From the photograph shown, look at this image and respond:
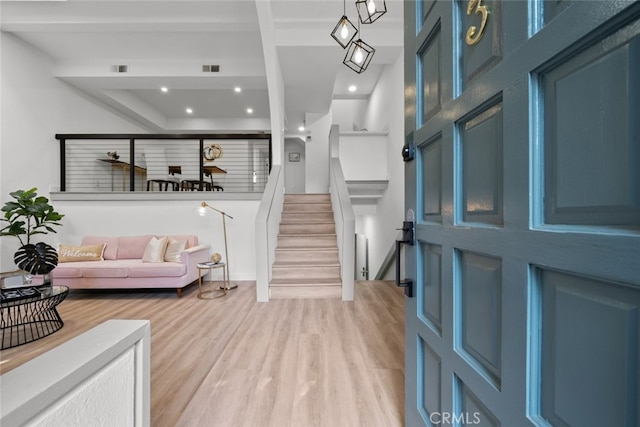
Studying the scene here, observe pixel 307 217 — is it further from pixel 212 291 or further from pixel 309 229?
pixel 212 291

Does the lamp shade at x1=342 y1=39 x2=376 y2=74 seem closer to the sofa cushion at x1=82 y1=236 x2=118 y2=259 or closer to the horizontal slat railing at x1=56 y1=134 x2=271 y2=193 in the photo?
the horizontal slat railing at x1=56 y1=134 x2=271 y2=193

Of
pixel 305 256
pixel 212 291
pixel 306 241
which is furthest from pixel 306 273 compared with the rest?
pixel 212 291

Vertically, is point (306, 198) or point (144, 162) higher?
point (144, 162)

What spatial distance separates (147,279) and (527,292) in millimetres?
4625

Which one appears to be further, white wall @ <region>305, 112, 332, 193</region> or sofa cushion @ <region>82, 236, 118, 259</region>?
white wall @ <region>305, 112, 332, 193</region>

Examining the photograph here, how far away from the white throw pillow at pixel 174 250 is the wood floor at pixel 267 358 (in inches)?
29.1

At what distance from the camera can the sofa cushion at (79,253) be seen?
4.30 m

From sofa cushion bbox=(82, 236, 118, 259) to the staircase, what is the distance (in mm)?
2926

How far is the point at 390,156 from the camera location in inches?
207

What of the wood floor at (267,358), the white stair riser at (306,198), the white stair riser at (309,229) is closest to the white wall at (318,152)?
the white stair riser at (306,198)

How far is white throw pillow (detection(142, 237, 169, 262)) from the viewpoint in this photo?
425 centimetres

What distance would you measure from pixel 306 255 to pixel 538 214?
373 cm

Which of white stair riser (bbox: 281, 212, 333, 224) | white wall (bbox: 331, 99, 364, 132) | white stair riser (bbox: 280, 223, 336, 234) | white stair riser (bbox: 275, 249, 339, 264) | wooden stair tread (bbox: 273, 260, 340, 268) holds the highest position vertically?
white wall (bbox: 331, 99, 364, 132)

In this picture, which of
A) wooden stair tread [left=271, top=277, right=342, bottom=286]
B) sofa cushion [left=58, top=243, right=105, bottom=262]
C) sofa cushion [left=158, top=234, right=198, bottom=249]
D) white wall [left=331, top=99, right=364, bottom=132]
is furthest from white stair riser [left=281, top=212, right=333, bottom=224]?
white wall [left=331, top=99, right=364, bottom=132]
